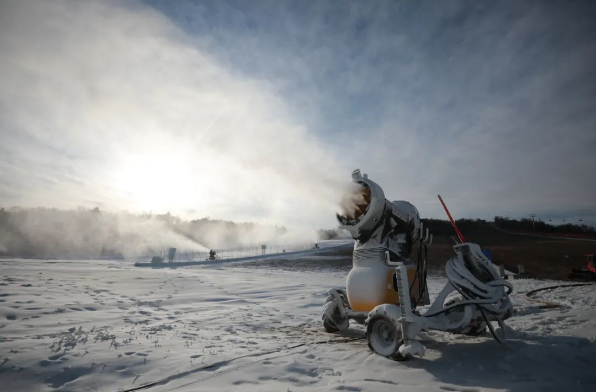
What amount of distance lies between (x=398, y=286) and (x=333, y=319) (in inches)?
95.3

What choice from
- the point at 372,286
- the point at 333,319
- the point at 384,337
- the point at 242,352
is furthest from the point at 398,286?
the point at 242,352

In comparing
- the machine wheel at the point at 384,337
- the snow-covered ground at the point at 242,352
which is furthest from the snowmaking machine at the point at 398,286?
the snow-covered ground at the point at 242,352

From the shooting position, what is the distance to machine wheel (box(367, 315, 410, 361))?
16.7 feet

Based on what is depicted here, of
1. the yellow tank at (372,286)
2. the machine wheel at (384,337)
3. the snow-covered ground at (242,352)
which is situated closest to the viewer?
the snow-covered ground at (242,352)

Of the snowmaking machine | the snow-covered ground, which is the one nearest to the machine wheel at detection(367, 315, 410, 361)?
Answer: the snowmaking machine

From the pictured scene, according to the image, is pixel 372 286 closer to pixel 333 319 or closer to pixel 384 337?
pixel 384 337

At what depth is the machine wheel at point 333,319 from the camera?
7129mm

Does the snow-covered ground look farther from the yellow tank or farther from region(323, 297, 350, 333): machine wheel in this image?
the yellow tank

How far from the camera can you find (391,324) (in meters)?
5.24

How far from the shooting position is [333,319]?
23.4 ft

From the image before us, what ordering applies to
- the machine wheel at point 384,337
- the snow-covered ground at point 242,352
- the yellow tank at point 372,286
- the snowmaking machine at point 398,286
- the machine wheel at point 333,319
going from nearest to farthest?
the snow-covered ground at point 242,352, the machine wheel at point 384,337, the snowmaking machine at point 398,286, the yellow tank at point 372,286, the machine wheel at point 333,319

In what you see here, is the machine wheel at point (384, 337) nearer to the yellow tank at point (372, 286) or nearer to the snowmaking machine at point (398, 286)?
the snowmaking machine at point (398, 286)

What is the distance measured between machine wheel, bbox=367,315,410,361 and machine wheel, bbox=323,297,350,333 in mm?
1653

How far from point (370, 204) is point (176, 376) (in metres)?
4.25
